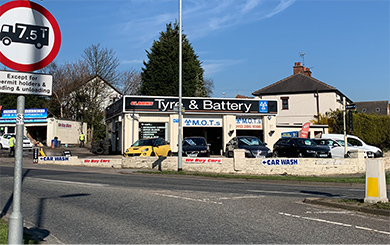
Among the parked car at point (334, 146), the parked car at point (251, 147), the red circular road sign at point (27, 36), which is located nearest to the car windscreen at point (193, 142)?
the parked car at point (251, 147)

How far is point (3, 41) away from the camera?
4.41 metres

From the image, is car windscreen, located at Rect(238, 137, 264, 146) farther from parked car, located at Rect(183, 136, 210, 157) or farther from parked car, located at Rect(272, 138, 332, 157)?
parked car, located at Rect(183, 136, 210, 157)

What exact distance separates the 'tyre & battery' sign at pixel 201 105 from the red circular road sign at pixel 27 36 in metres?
28.4

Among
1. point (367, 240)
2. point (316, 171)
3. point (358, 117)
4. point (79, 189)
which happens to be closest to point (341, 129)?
point (358, 117)

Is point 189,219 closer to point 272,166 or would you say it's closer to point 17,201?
point 17,201

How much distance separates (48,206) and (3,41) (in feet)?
19.7

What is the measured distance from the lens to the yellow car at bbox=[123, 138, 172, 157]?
2522cm

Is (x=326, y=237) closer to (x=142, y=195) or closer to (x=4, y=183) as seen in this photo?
(x=142, y=195)

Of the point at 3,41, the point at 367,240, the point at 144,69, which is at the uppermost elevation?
the point at 144,69

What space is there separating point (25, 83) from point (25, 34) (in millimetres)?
578

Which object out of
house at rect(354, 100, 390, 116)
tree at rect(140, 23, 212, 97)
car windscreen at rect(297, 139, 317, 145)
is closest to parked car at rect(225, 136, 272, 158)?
car windscreen at rect(297, 139, 317, 145)

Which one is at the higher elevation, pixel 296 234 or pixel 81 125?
pixel 81 125

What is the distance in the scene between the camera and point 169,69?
2016 inches

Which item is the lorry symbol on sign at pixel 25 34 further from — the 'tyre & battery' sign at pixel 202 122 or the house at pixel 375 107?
the house at pixel 375 107
